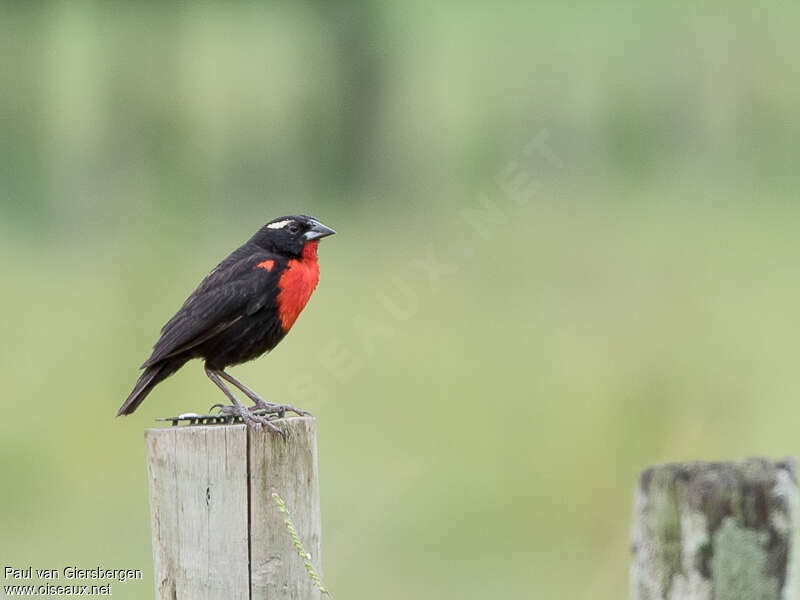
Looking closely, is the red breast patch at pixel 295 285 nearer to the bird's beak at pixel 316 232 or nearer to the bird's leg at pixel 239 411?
the bird's beak at pixel 316 232

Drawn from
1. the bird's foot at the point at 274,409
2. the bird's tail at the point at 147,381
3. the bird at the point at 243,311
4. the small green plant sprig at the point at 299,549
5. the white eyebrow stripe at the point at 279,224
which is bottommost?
the small green plant sprig at the point at 299,549

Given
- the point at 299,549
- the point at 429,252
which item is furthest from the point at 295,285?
the point at 429,252

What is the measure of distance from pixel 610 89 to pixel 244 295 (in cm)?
993

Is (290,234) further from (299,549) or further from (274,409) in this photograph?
(299,549)

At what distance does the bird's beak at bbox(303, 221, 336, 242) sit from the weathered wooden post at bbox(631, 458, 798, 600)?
243 cm

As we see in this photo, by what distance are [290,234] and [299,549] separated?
1.97 m

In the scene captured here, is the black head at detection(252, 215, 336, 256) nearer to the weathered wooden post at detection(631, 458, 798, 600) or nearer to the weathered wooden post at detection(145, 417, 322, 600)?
the weathered wooden post at detection(145, 417, 322, 600)

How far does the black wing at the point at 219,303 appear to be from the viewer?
167 inches

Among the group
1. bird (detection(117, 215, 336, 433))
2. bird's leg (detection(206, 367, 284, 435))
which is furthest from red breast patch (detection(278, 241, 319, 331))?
bird's leg (detection(206, 367, 284, 435))

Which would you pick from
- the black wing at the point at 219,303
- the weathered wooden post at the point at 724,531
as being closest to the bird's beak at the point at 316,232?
the black wing at the point at 219,303

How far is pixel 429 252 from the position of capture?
10.0 m

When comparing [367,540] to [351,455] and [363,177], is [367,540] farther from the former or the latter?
[363,177]

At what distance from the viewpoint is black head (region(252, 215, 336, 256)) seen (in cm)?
470

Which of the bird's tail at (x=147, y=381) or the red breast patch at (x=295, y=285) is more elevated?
the red breast patch at (x=295, y=285)
